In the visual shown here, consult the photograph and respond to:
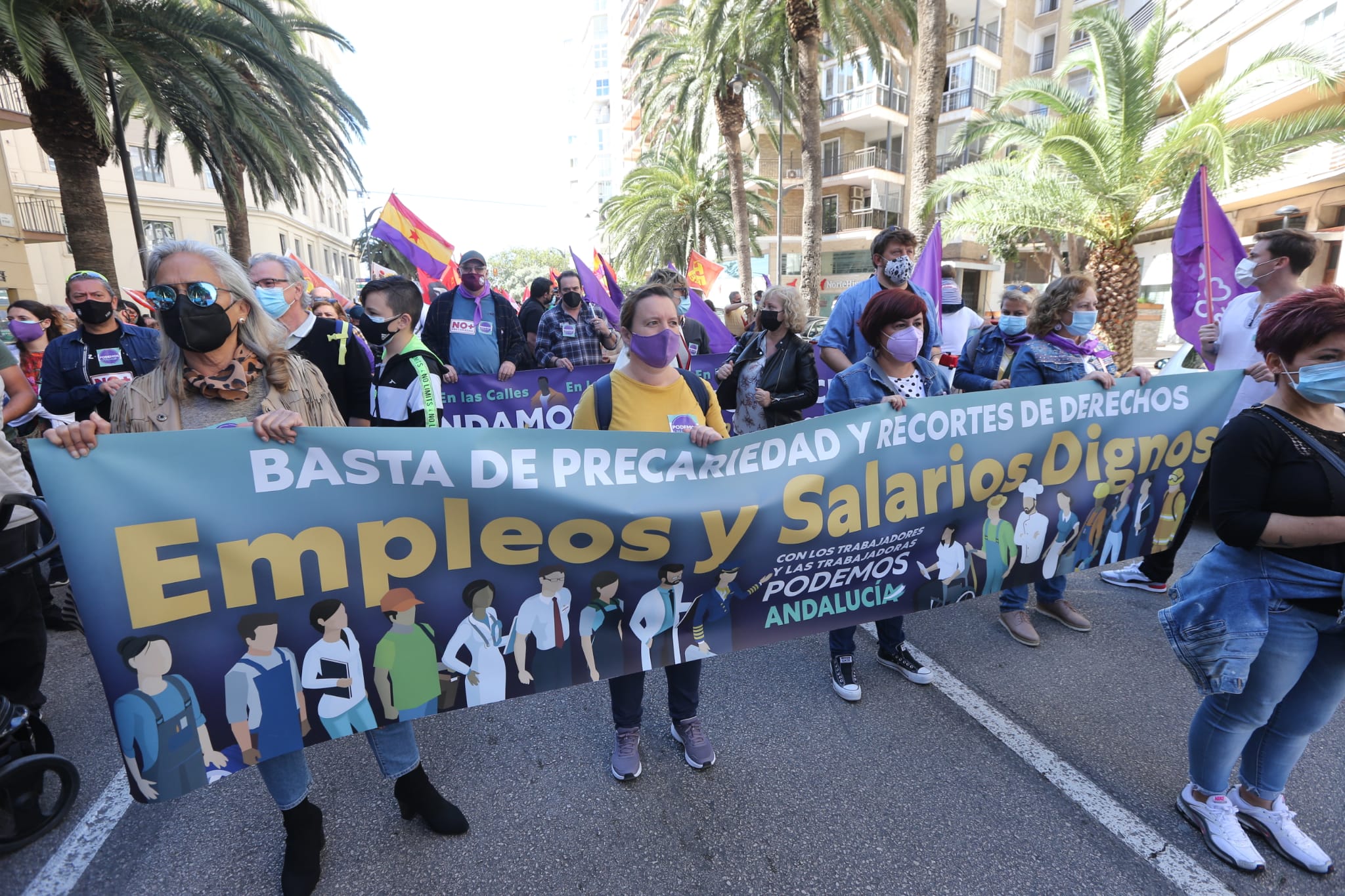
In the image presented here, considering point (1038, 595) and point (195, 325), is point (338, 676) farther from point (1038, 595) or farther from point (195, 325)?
point (1038, 595)

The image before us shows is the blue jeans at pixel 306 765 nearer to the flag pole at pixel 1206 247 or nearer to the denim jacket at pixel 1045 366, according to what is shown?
the denim jacket at pixel 1045 366

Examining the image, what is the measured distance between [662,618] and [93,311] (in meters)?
4.19

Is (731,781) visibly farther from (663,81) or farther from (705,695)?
(663,81)

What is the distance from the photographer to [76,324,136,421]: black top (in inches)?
160

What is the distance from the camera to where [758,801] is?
2445 mm

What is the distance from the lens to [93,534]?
1775mm

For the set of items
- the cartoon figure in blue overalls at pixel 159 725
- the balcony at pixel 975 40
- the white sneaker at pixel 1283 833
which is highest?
the balcony at pixel 975 40

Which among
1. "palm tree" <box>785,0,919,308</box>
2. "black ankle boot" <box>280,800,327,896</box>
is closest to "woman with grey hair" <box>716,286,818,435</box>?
"black ankle boot" <box>280,800,327,896</box>

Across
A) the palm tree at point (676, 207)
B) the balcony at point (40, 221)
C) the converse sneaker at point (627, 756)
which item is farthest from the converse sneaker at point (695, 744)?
the balcony at point (40, 221)

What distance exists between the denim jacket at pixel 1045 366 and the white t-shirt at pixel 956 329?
188cm

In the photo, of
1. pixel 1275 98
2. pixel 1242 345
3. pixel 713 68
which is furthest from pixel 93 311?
pixel 1275 98

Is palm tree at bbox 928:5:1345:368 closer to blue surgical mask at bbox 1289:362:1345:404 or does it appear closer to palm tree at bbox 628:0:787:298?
palm tree at bbox 628:0:787:298

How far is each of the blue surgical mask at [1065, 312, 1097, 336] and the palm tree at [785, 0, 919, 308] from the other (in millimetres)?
13054

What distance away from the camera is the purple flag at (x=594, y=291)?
6.43 m
